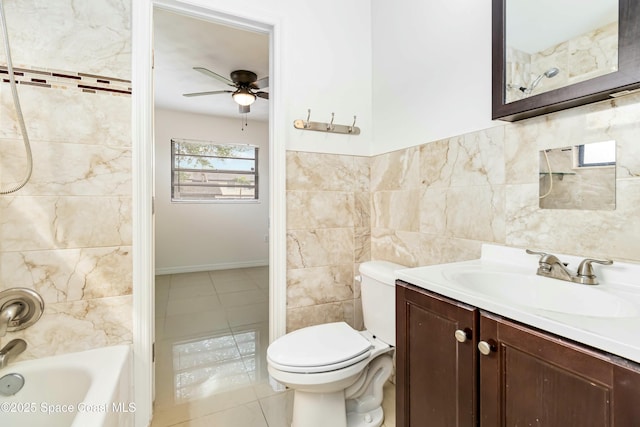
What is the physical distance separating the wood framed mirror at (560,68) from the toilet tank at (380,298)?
89 centimetres

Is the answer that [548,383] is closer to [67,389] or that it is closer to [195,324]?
[67,389]

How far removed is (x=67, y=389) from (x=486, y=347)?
165 centimetres

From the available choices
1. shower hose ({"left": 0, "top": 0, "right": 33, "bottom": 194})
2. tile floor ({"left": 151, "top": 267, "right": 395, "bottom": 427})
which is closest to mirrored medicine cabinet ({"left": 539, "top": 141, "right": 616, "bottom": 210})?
tile floor ({"left": 151, "top": 267, "right": 395, "bottom": 427})

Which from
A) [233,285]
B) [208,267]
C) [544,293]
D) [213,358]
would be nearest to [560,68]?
[544,293]

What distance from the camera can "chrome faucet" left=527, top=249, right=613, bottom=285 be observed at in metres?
0.86

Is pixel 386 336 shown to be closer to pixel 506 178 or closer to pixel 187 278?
pixel 506 178

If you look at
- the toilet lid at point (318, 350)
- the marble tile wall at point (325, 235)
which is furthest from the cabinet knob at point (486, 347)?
the marble tile wall at point (325, 235)

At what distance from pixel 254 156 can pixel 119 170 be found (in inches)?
133

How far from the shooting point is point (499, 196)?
1.19 m

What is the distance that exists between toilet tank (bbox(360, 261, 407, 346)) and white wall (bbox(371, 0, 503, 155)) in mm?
745

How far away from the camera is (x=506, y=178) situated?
1.17 meters

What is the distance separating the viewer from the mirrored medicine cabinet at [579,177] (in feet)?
2.94

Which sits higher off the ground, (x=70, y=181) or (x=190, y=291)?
(x=70, y=181)

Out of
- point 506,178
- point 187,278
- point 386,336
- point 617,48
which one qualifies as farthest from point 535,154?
point 187,278
